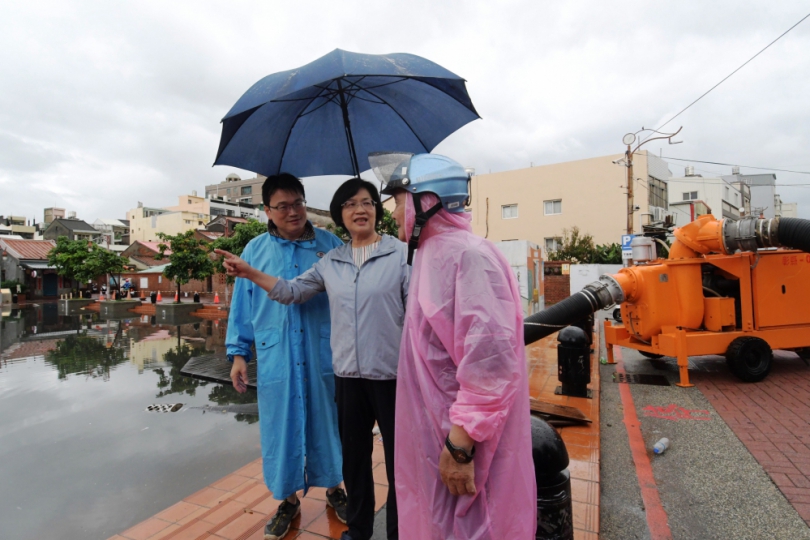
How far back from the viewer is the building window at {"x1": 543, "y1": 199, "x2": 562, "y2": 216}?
31.2m

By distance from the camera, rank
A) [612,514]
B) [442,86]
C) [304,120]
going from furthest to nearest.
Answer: [612,514], [304,120], [442,86]

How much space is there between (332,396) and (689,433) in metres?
3.84

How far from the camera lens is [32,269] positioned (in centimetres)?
3997

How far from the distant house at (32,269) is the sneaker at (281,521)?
47.1m

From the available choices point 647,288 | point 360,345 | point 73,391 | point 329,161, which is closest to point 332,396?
point 360,345

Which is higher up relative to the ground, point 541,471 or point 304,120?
point 304,120

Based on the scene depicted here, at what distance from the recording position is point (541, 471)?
1960 mm

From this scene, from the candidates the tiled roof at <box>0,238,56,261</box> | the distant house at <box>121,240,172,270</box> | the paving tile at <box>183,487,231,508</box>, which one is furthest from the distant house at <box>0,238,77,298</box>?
the paving tile at <box>183,487,231,508</box>

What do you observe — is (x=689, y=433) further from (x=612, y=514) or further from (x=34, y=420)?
(x=34, y=420)

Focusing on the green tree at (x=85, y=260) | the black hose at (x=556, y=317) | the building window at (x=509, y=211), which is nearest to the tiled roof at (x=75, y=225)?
the green tree at (x=85, y=260)

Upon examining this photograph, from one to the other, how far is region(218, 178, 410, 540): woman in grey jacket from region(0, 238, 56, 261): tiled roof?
49277 mm

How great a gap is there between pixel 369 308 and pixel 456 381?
29.5 inches

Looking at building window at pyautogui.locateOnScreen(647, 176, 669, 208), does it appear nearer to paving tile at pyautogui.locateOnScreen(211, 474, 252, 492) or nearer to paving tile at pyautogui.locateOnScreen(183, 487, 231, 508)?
paving tile at pyautogui.locateOnScreen(211, 474, 252, 492)

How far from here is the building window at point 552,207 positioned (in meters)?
31.2
